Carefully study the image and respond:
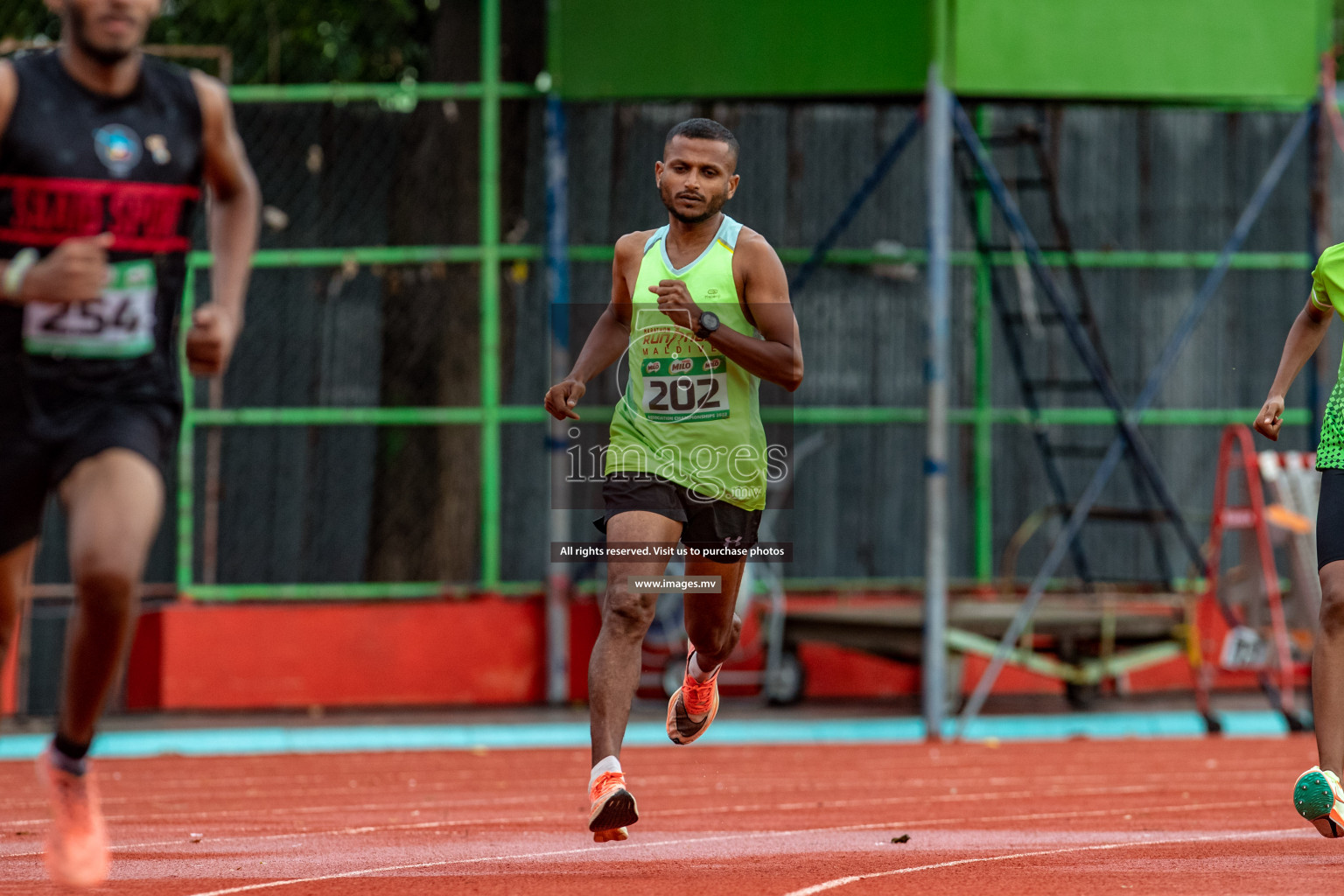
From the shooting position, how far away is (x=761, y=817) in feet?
26.4

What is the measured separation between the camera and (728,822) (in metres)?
7.79

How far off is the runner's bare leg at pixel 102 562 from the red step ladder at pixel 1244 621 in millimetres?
8825

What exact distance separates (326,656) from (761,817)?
6603 millimetres

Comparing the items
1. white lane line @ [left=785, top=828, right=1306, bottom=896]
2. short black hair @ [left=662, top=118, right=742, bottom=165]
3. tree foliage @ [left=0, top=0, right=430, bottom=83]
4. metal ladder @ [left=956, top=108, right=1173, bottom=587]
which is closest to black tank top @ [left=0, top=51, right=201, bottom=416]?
short black hair @ [left=662, top=118, right=742, bottom=165]

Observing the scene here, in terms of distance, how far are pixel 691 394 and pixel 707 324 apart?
39cm

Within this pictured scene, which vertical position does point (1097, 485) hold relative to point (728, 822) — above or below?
above

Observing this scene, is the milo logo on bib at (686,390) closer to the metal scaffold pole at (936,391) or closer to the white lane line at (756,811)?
A: the white lane line at (756,811)

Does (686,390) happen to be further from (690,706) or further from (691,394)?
(690,706)

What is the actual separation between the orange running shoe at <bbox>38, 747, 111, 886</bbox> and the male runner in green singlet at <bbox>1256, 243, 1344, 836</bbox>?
144 inches

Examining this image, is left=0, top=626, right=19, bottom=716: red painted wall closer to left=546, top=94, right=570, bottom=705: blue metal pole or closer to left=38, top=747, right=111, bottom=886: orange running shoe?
left=546, top=94, right=570, bottom=705: blue metal pole

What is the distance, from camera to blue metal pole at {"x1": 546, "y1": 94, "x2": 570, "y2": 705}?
14.0 metres

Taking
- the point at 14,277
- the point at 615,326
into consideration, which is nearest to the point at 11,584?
the point at 14,277

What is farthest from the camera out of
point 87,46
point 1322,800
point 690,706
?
point 690,706

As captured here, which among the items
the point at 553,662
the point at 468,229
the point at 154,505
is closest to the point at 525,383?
the point at 468,229
